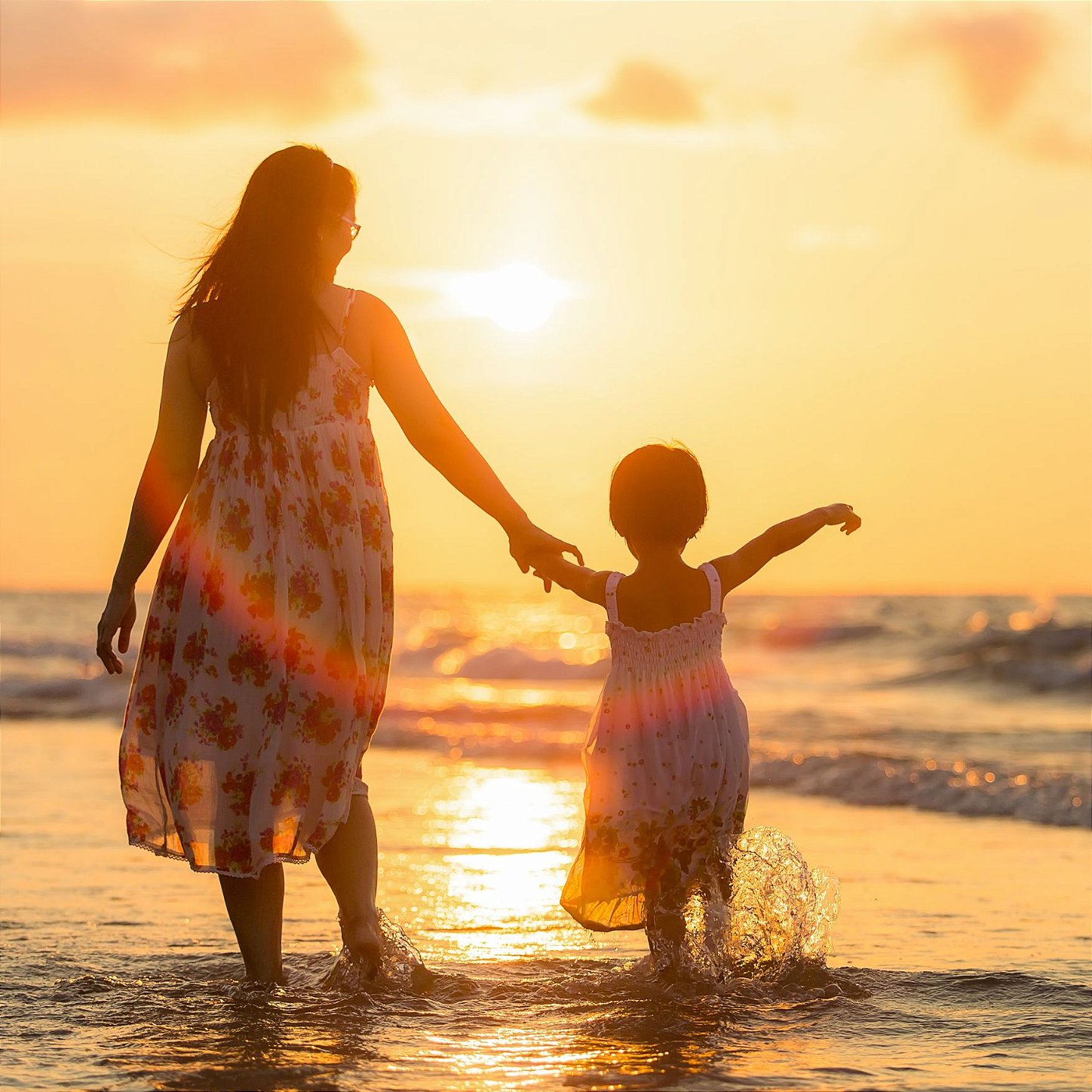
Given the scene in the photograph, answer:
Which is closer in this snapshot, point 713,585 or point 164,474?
point 164,474

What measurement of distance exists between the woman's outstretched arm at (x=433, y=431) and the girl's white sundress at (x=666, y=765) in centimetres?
30

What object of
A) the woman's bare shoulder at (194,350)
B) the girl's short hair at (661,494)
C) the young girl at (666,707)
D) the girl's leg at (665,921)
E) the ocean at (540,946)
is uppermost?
the woman's bare shoulder at (194,350)

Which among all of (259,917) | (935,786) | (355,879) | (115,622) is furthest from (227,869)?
(935,786)

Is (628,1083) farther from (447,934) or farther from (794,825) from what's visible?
(794,825)

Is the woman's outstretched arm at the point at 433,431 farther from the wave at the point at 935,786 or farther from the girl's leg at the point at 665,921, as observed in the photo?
the wave at the point at 935,786

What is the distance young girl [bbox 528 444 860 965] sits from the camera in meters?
4.10

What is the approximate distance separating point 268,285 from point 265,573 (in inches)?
27.9

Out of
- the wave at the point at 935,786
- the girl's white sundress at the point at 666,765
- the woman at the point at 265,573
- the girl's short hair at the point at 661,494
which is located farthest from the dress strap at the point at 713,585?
the wave at the point at 935,786

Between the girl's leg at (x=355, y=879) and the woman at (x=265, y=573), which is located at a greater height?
the woman at (x=265, y=573)

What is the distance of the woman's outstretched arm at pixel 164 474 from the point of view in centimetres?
376

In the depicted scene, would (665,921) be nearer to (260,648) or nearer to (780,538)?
(780,538)

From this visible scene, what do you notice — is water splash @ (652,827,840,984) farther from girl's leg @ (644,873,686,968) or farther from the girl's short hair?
the girl's short hair

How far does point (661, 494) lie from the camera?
4078 millimetres

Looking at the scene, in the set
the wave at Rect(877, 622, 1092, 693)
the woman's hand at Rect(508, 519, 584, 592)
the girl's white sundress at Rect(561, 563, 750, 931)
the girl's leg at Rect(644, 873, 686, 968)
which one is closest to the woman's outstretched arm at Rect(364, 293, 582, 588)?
the woman's hand at Rect(508, 519, 584, 592)
